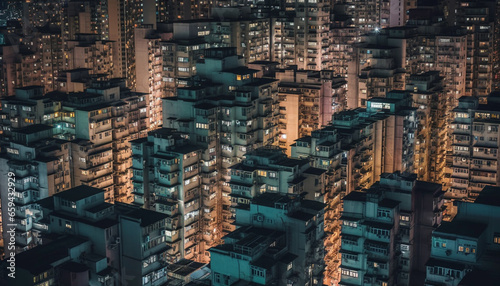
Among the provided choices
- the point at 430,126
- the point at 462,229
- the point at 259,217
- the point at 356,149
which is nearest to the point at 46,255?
the point at 259,217

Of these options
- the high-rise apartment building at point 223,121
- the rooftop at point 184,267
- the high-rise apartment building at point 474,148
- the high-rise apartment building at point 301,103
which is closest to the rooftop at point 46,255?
the rooftop at point 184,267

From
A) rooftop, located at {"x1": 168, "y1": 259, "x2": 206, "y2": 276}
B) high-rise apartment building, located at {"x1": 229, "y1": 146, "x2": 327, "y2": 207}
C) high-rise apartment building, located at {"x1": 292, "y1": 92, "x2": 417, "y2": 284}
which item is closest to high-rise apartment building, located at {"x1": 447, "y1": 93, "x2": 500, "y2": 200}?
high-rise apartment building, located at {"x1": 292, "y1": 92, "x2": 417, "y2": 284}

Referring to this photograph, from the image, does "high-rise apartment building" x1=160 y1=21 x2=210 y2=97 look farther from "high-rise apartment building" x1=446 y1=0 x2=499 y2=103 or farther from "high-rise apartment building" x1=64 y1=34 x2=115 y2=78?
"high-rise apartment building" x1=446 y1=0 x2=499 y2=103

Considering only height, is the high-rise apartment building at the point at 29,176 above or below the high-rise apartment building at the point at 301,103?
below

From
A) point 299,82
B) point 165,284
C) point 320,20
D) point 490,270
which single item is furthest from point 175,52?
point 490,270

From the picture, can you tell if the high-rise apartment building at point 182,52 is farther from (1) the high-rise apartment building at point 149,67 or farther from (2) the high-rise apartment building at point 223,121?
(2) the high-rise apartment building at point 223,121

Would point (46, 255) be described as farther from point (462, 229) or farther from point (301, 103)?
point (301, 103)

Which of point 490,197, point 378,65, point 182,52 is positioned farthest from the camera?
point 182,52
